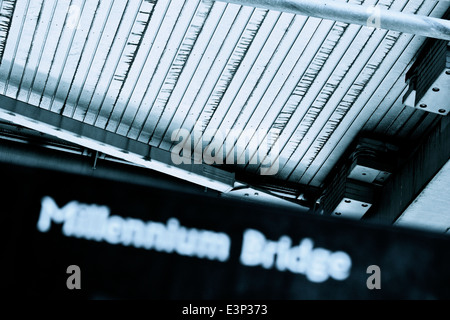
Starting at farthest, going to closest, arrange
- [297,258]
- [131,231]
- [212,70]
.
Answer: [212,70] → [297,258] → [131,231]

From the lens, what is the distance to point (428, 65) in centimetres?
808

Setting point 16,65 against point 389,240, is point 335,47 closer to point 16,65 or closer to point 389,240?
point 16,65

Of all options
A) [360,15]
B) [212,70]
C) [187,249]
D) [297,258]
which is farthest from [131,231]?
[212,70]

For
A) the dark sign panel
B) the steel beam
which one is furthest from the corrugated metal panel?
the dark sign panel

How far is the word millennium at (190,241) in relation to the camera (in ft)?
11.9

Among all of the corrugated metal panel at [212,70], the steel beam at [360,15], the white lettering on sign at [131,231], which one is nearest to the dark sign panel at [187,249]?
the white lettering on sign at [131,231]

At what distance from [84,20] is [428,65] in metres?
3.92

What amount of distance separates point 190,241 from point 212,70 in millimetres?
5342

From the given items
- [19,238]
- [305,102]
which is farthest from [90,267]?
[305,102]

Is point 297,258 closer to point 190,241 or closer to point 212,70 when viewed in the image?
point 190,241

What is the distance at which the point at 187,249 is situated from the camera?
3789mm

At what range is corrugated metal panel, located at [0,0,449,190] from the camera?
8.39m

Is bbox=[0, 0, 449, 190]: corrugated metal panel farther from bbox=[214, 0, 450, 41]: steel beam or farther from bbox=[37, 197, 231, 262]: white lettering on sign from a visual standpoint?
bbox=[37, 197, 231, 262]: white lettering on sign

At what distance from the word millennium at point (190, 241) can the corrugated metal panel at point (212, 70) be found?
478cm
